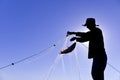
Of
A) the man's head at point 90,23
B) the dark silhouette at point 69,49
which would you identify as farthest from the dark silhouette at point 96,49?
the dark silhouette at point 69,49

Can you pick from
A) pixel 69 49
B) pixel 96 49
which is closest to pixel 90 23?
pixel 96 49

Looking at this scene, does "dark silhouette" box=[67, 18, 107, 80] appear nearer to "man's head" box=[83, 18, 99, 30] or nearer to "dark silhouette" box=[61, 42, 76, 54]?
"man's head" box=[83, 18, 99, 30]

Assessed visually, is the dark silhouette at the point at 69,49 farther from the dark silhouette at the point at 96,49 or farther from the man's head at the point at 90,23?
the man's head at the point at 90,23

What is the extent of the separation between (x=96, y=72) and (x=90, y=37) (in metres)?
1.22

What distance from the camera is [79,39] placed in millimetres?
9430

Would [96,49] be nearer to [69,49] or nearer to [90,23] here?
[90,23]

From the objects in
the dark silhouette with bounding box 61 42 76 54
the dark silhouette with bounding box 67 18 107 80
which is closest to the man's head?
the dark silhouette with bounding box 67 18 107 80

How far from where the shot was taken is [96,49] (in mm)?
9266

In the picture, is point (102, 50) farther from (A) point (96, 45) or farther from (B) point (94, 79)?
A: (B) point (94, 79)

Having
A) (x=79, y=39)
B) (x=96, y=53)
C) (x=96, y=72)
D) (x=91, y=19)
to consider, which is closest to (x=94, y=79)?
(x=96, y=72)

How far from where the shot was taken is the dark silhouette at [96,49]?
357 inches

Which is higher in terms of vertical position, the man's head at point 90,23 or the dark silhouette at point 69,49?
the man's head at point 90,23

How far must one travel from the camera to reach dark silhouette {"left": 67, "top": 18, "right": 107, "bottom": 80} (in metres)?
9.07

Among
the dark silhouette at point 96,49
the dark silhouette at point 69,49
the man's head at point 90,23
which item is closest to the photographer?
the dark silhouette at point 96,49
